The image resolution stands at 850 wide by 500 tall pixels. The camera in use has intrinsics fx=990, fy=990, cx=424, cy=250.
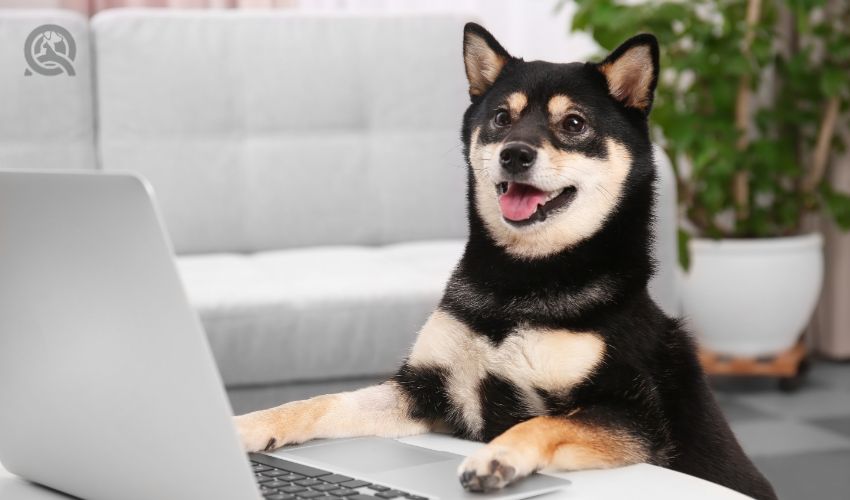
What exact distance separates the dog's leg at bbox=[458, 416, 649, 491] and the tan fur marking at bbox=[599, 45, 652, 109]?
378 millimetres

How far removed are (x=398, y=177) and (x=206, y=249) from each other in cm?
59

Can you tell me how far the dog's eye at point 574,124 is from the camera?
1.08m

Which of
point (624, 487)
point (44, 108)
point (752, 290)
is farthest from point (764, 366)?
point (624, 487)

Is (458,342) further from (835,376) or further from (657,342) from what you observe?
(835,376)

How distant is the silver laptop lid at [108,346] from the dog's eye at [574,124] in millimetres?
590

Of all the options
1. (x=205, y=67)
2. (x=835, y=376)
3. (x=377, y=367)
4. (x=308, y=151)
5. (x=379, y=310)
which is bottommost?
(x=835, y=376)

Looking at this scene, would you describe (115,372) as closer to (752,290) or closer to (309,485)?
(309,485)

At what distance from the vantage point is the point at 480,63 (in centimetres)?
117

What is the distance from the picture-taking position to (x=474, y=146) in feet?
3.75

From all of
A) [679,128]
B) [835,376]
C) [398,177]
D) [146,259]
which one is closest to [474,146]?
[146,259]

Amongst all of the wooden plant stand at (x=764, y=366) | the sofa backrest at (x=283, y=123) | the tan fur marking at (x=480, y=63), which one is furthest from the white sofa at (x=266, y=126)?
the tan fur marking at (x=480, y=63)

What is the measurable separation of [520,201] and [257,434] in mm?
387

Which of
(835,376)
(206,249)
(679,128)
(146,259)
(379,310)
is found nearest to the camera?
(146,259)

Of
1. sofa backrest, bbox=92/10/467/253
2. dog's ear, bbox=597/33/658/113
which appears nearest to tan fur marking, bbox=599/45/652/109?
dog's ear, bbox=597/33/658/113
